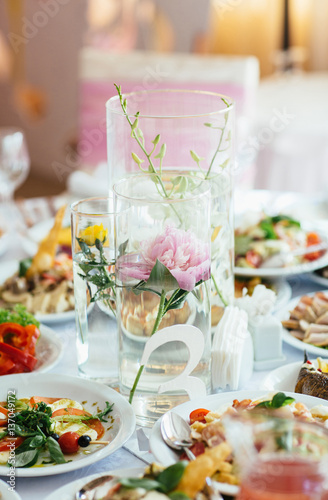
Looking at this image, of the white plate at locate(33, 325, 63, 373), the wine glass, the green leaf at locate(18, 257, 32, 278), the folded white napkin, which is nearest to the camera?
the white plate at locate(33, 325, 63, 373)

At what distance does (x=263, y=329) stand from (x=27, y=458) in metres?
0.51

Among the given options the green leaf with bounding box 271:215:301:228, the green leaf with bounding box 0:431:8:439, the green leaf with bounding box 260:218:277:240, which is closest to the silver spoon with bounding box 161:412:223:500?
the green leaf with bounding box 0:431:8:439

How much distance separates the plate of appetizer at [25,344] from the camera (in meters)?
1.23

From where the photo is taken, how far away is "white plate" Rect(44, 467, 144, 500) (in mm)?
829

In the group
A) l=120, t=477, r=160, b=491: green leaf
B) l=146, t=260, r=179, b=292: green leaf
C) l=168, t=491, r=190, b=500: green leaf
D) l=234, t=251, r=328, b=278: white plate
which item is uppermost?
l=146, t=260, r=179, b=292: green leaf

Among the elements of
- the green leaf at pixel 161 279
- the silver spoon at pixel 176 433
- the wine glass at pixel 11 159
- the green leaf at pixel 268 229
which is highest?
the wine glass at pixel 11 159

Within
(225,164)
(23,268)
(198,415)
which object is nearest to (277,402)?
(198,415)

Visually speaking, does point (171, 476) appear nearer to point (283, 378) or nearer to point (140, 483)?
point (140, 483)

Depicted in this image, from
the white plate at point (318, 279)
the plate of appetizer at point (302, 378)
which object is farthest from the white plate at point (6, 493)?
the white plate at point (318, 279)

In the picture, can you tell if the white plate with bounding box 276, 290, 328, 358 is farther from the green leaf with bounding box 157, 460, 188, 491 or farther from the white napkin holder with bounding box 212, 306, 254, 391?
the green leaf with bounding box 157, 460, 188, 491

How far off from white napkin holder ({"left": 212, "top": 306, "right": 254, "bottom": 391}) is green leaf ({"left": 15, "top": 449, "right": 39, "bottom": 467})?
0.33m

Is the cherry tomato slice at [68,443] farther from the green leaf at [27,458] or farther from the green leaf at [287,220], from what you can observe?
the green leaf at [287,220]

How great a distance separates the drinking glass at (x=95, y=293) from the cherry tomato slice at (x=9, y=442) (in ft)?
0.73

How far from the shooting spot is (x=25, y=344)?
50.0 inches
